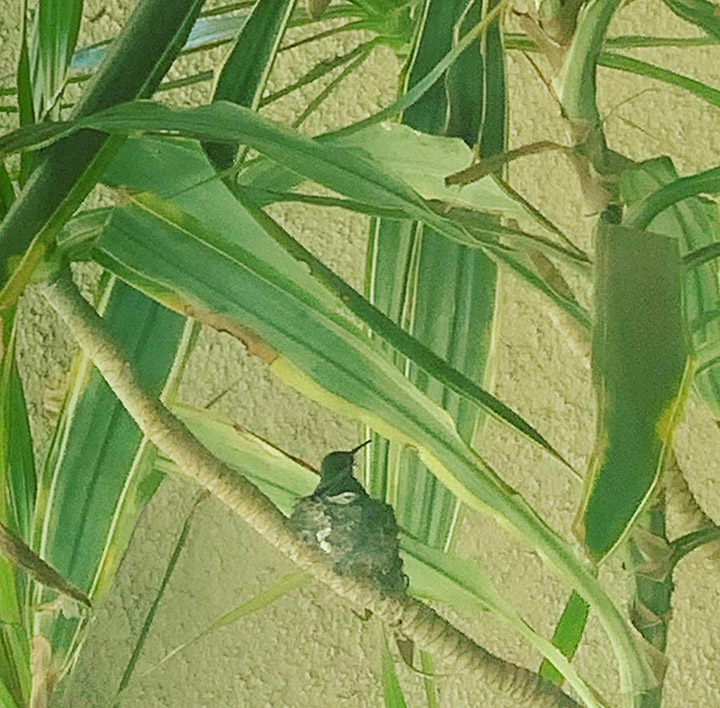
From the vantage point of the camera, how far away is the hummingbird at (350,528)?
0.33 m

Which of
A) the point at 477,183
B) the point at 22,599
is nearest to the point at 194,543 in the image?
the point at 22,599

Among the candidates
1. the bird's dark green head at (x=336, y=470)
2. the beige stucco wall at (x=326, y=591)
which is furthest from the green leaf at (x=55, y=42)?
the beige stucco wall at (x=326, y=591)

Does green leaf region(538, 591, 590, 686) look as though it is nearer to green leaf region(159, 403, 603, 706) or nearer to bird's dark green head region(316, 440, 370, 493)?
green leaf region(159, 403, 603, 706)

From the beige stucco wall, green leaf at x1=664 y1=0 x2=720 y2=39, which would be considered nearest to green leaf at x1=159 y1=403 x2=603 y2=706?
green leaf at x1=664 y1=0 x2=720 y2=39

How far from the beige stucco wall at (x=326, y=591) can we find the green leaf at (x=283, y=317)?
1.80 ft

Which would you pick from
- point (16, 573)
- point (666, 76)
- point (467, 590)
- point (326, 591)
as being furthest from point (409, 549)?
point (326, 591)

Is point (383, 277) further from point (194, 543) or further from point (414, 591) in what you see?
point (194, 543)

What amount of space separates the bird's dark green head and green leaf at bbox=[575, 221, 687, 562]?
0.42 ft

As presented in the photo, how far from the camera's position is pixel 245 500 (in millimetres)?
311

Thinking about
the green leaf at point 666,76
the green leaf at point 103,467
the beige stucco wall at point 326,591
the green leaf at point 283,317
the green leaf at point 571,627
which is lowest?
the beige stucco wall at point 326,591

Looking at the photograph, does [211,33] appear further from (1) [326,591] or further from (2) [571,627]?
(1) [326,591]

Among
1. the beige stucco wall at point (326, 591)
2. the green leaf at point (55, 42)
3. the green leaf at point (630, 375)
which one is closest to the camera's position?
the green leaf at point (630, 375)

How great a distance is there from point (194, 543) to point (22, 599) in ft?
1.56

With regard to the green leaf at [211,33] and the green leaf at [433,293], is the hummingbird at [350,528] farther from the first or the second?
the green leaf at [211,33]
